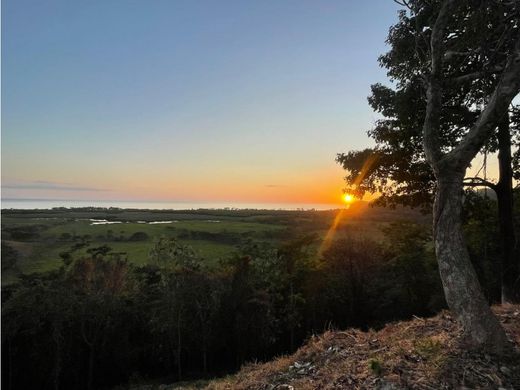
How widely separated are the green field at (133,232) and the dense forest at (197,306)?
1058 centimetres

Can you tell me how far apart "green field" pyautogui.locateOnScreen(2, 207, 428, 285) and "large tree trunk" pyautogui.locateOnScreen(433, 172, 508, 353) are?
157 ft

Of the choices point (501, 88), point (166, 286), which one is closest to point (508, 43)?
point (501, 88)

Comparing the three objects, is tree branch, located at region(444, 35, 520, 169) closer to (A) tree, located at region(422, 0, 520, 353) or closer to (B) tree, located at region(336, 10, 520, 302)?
(A) tree, located at region(422, 0, 520, 353)

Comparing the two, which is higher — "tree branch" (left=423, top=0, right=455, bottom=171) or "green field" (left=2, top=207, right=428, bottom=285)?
"tree branch" (left=423, top=0, right=455, bottom=171)

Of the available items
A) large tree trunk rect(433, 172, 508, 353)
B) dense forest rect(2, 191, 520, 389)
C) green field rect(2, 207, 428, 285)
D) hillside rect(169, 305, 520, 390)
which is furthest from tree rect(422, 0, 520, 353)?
green field rect(2, 207, 428, 285)

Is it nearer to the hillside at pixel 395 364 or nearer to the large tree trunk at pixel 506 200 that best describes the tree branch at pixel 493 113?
the hillside at pixel 395 364

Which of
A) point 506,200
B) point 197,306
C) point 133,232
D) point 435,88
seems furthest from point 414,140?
point 133,232

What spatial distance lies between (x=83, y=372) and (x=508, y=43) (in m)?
38.5

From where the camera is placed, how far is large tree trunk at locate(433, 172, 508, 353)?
563cm

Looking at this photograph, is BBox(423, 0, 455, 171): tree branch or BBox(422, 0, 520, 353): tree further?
BBox(423, 0, 455, 171): tree branch

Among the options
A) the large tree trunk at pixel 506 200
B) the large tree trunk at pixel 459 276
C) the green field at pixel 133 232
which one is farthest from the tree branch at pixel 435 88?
the green field at pixel 133 232

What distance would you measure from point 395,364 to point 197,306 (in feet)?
104

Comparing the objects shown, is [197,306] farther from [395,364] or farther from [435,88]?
[435,88]

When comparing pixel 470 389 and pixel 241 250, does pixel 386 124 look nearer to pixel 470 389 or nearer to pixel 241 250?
pixel 470 389
